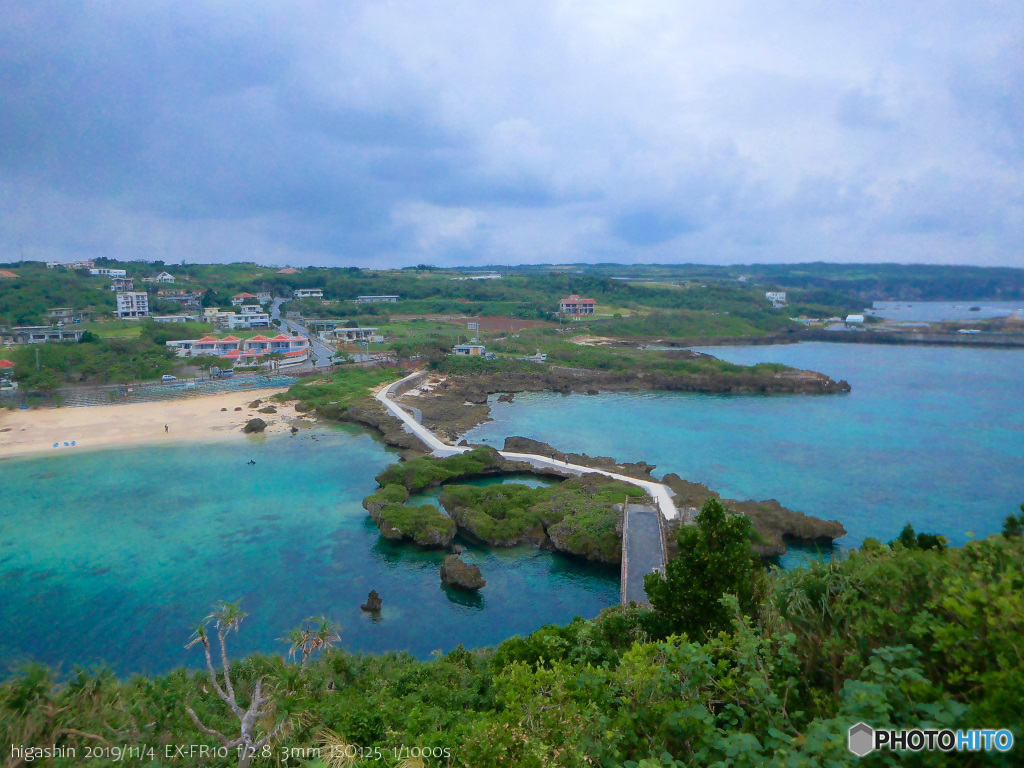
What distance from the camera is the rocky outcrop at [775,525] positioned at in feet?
58.5

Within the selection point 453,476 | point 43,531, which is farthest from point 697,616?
point 43,531

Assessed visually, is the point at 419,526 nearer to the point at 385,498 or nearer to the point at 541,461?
the point at 385,498

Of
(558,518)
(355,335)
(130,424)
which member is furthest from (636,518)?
(355,335)

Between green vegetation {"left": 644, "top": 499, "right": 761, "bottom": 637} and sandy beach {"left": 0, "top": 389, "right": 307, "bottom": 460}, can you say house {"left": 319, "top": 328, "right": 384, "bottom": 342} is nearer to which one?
sandy beach {"left": 0, "top": 389, "right": 307, "bottom": 460}

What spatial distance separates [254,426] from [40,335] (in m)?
28.7

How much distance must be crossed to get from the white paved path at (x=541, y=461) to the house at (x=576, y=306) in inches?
1834

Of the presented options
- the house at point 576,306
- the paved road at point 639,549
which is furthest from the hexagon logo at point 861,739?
the house at point 576,306

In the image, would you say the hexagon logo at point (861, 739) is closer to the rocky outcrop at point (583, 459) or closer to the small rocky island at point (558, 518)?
the small rocky island at point (558, 518)

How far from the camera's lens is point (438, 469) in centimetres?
2364

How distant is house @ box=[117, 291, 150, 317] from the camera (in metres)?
58.3

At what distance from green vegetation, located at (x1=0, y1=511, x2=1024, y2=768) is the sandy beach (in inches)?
1035

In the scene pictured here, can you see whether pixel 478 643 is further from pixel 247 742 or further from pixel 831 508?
pixel 831 508

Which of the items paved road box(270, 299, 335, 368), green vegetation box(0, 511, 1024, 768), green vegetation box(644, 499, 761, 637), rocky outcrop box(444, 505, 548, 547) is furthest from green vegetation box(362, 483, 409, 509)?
paved road box(270, 299, 335, 368)

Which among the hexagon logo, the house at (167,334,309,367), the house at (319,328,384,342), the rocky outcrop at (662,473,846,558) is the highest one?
the house at (319,328,384,342)
